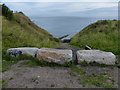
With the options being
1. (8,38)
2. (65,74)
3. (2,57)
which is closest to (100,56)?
(65,74)

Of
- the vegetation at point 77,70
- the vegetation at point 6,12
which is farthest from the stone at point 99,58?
the vegetation at point 6,12

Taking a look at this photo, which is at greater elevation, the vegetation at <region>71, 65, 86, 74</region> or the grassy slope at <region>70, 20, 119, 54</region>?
the grassy slope at <region>70, 20, 119, 54</region>

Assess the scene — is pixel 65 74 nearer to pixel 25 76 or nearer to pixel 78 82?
pixel 78 82

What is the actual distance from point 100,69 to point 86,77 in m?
0.84

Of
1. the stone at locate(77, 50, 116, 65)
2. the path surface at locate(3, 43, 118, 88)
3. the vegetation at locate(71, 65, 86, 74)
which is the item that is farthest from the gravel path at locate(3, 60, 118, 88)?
the stone at locate(77, 50, 116, 65)

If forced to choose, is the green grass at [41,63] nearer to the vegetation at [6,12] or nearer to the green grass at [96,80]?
the green grass at [96,80]

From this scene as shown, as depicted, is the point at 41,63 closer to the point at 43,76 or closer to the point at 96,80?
the point at 43,76

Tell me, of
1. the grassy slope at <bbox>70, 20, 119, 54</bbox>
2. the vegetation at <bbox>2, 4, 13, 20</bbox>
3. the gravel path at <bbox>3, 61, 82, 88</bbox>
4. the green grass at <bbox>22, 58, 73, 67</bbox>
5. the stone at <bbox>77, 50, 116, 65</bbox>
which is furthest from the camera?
the vegetation at <bbox>2, 4, 13, 20</bbox>

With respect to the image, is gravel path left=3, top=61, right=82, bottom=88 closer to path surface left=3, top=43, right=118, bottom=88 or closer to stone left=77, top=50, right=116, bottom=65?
path surface left=3, top=43, right=118, bottom=88

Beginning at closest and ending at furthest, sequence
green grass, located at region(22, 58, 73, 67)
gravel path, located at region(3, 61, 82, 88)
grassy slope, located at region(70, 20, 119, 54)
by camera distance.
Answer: gravel path, located at region(3, 61, 82, 88)
green grass, located at region(22, 58, 73, 67)
grassy slope, located at region(70, 20, 119, 54)

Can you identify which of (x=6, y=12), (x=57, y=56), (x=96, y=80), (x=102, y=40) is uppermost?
(x=6, y=12)

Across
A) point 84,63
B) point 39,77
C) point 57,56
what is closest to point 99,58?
point 84,63

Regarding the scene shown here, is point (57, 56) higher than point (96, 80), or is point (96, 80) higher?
point (57, 56)

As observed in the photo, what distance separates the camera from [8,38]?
825cm
